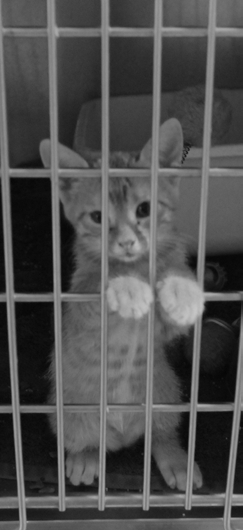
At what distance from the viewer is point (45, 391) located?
4.99 feet

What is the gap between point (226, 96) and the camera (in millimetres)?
2441

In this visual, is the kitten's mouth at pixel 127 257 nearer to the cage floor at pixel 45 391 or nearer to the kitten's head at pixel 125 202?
the kitten's head at pixel 125 202

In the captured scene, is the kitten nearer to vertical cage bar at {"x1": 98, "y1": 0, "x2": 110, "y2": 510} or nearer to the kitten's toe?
the kitten's toe

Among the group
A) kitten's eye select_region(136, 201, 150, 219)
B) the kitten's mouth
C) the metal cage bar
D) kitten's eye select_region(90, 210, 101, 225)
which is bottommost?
the kitten's mouth

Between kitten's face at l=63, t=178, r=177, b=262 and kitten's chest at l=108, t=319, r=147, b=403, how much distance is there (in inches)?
6.0

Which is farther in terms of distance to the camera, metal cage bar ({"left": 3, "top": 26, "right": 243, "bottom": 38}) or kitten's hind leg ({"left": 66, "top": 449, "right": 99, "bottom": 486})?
kitten's hind leg ({"left": 66, "top": 449, "right": 99, "bottom": 486})

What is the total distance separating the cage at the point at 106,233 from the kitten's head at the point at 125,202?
11cm

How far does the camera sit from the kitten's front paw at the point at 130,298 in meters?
1.02

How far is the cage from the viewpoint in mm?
889

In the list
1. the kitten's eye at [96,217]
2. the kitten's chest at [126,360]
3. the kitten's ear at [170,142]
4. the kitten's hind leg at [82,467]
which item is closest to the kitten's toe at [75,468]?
the kitten's hind leg at [82,467]

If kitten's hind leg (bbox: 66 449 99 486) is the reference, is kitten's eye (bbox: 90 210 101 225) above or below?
above

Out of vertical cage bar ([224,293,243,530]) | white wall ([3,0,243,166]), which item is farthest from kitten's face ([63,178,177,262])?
white wall ([3,0,243,166])

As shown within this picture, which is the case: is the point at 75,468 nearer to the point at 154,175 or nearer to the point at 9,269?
the point at 9,269

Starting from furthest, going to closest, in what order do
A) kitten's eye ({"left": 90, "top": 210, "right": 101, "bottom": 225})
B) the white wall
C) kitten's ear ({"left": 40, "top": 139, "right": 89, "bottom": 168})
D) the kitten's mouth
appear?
the white wall → kitten's eye ({"left": 90, "top": 210, "right": 101, "bottom": 225}) → the kitten's mouth → kitten's ear ({"left": 40, "top": 139, "right": 89, "bottom": 168})
